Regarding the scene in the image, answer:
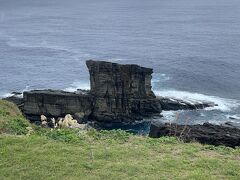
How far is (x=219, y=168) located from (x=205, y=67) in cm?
8147

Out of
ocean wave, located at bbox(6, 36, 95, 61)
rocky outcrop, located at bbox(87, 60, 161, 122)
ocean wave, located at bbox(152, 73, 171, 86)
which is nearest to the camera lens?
rocky outcrop, located at bbox(87, 60, 161, 122)

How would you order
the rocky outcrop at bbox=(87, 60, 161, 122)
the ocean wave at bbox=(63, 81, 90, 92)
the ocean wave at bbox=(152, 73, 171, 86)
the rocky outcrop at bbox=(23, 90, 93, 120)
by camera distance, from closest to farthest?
the rocky outcrop at bbox=(23, 90, 93, 120)
the rocky outcrop at bbox=(87, 60, 161, 122)
the ocean wave at bbox=(63, 81, 90, 92)
the ocean wave at bbox=(152, 73, 171, 86)

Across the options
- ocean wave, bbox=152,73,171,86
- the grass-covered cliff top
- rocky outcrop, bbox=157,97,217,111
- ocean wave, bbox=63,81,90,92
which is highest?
the grass-covered cliff top

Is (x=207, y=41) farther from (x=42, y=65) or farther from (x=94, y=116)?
(x=94, y=116)

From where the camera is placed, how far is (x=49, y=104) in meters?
67.1

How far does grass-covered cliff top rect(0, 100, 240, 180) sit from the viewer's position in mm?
15898

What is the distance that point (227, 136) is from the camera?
32.5 metres

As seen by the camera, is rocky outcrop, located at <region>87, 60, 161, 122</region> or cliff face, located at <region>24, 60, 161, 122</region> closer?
cliff face, located at <region>24, 60, 161, 122</region>

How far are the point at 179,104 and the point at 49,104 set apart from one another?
20.6 m

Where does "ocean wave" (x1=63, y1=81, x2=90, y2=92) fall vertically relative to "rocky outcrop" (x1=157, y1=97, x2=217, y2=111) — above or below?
above

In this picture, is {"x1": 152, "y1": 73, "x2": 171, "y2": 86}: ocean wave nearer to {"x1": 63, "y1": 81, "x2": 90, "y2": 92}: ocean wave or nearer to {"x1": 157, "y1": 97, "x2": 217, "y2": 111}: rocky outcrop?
{"x1": 63, "y1": 81, "x2": 90, "y2": 92}: ocean wave

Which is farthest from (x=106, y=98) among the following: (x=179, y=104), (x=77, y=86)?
(x=77, y=86)

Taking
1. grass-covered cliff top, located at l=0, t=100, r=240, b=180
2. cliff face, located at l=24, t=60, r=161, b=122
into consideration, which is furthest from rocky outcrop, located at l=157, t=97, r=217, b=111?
grass-covered cliff top, located at l=0, t=100, r=240, b=180

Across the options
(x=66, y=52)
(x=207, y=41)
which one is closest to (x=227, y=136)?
(x=66, y=52)
